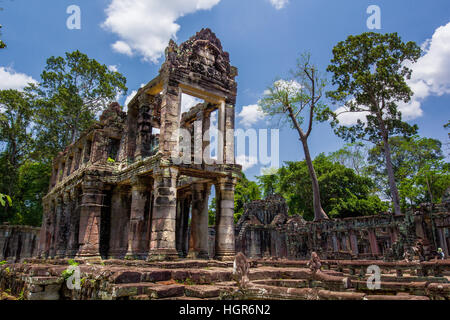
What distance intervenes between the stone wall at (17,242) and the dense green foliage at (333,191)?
88.1 ft

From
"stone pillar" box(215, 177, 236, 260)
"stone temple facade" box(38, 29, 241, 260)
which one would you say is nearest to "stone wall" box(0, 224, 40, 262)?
"stone temple facade" box(38, 29, 241, 260)

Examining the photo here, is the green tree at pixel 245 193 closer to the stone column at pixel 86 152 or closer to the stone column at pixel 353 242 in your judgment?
the stone column at pixel 353 242

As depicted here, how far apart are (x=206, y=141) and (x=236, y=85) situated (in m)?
2.70

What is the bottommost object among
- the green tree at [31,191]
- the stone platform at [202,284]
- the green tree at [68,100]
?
the stone platform at [202,284]

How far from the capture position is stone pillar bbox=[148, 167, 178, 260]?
9906 millimetres

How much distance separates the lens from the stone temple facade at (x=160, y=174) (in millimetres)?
10898

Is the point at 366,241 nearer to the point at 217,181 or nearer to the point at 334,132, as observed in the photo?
the point at 334,132

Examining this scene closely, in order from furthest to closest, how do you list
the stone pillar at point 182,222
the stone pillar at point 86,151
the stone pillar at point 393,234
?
the stone pillar at point 393,234, the stone pillar at point 86,151, the stone pillar at point 182,222

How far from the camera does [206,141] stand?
13.7m

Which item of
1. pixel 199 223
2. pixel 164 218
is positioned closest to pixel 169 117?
pixel 164 218

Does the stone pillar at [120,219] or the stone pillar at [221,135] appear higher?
the stone pillar at [221,135]

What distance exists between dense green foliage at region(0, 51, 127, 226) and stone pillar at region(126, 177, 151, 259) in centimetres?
1693

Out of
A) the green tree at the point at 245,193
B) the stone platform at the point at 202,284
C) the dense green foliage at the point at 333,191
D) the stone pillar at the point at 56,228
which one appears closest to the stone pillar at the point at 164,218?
the stone platform at the point at 202,284

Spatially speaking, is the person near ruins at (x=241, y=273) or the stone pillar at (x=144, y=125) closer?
the person near ruins at (x=241, y=273)
